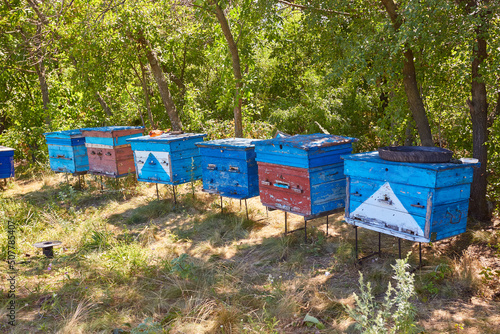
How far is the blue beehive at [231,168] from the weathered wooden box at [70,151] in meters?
3.16

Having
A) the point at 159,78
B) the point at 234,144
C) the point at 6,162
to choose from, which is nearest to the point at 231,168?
the point at 234,144

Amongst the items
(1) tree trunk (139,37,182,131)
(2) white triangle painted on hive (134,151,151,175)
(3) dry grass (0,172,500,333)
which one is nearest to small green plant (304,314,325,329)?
(3) dry grass (0,172,500,333)

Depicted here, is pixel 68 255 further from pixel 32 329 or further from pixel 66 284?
pixel 32 329

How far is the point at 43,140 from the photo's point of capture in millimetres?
10797

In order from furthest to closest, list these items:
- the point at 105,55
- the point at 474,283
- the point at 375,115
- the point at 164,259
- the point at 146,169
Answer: the point at 375,115
the point at 105,55
the point at 146,169
the point at 164,259
the point at 474,283

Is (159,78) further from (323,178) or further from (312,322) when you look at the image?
(312,322)

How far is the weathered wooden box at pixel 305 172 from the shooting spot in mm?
4410

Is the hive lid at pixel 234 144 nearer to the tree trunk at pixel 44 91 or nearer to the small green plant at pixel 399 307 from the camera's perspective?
the small green plant at pixel 399 307

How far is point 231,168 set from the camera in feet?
18.2

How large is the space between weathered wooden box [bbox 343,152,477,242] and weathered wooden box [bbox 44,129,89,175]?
5641 millimetres

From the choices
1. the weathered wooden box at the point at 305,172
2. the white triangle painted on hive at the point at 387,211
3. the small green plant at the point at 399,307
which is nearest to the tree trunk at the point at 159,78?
the weathered wooden box at the point at 305,172

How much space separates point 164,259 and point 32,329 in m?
1.64

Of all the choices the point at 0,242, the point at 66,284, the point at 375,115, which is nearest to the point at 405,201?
the point at 66,284

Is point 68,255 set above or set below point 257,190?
below
